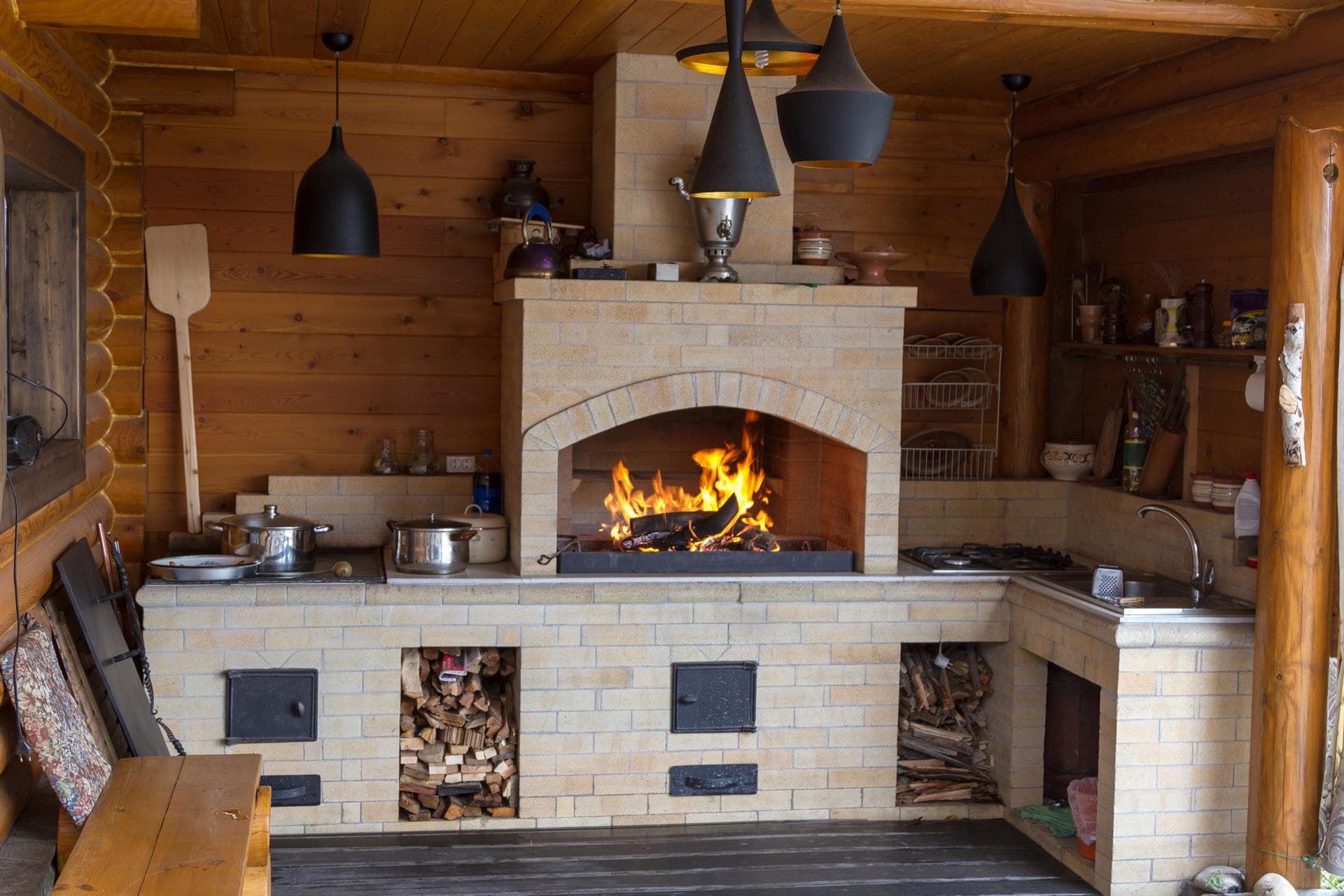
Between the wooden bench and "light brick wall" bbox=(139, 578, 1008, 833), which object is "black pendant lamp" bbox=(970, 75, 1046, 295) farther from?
the wooden bench

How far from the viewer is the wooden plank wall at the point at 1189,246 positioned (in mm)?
5059

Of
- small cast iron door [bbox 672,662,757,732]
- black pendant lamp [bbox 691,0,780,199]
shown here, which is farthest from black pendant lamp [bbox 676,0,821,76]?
small cast iron door [bbox 672,662,757,732]

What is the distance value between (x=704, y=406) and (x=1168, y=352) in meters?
1.71

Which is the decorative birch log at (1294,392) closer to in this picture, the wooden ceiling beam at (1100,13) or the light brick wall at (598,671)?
the wooden ceiling beam at (1100,13)

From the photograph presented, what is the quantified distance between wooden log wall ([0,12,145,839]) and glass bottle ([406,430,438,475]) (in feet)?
3.42

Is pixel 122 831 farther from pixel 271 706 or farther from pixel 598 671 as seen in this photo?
pixel 598 671

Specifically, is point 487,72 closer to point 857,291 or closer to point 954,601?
point 857,291

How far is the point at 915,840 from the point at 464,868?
156 cm

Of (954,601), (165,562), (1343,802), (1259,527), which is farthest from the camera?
(954,601)

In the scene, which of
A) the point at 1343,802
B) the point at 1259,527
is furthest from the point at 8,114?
the point at 1343,802

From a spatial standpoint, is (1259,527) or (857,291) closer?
(1259,527)

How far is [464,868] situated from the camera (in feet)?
15.0

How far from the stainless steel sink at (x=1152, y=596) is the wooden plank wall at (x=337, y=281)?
7.61 ft

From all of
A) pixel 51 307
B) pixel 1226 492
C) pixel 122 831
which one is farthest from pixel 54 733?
pixel 1226 492
